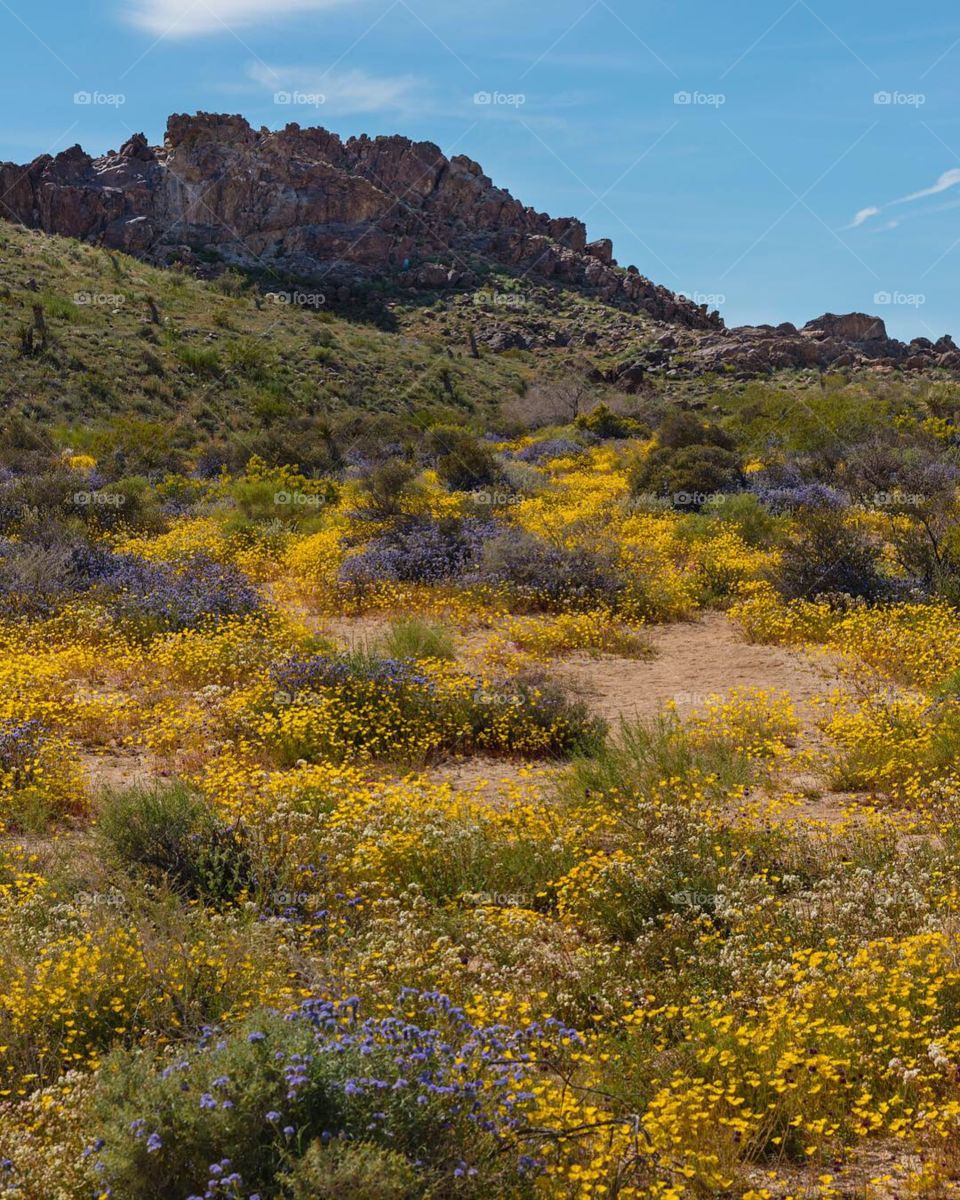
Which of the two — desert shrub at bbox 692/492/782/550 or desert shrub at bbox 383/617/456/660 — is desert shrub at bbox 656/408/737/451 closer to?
desert shrub at bbox 692/492/782/550

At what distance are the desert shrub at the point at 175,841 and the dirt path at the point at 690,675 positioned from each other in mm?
4413

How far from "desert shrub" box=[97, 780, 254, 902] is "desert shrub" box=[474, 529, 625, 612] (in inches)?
310

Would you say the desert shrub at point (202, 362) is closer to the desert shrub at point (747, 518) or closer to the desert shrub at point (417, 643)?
the desert shrub at point (747, 518)

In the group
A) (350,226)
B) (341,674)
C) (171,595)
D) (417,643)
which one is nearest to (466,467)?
(171,595)

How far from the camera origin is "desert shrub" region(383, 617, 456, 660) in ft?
35.0

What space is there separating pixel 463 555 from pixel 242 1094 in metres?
12.3


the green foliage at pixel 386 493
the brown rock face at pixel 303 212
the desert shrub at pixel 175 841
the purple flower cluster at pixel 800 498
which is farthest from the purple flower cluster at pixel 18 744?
the brown rock face at pixel 303 212

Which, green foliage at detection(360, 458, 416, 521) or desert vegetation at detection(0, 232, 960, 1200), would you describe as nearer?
desert vegetation at detection(0, 232, 960, 1200)

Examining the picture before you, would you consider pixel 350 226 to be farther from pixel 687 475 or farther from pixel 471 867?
pixel 471 867

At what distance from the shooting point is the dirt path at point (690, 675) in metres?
9.73

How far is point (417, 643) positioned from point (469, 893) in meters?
5.63

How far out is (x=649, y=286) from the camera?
249 feet

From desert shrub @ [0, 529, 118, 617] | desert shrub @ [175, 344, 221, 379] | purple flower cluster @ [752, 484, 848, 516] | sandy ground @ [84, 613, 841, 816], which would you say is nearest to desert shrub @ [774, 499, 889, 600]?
sandy ground @ [84, 613, 841, 816]

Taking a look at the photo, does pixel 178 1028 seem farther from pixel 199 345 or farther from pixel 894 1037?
pixel 199 345
